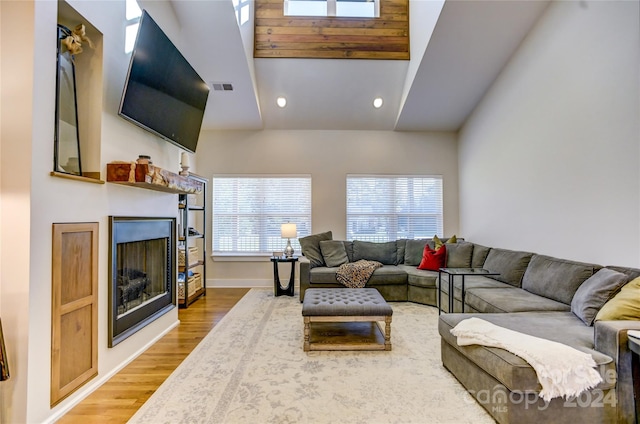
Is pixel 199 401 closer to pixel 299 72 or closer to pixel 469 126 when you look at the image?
pixel 299 72

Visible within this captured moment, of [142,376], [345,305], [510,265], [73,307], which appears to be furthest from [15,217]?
[510,265]

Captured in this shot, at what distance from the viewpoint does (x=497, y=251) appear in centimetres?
409

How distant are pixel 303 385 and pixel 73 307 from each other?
5.41ft

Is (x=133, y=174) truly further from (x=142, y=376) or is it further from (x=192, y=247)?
(x=192, y=247)

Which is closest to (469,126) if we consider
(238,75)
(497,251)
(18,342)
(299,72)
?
(497,251)

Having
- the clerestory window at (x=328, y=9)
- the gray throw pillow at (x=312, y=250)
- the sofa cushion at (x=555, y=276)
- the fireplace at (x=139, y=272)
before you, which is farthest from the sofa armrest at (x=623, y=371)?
the clerestory window at (x=328, y=9)

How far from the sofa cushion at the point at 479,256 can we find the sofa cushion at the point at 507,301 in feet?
3.21

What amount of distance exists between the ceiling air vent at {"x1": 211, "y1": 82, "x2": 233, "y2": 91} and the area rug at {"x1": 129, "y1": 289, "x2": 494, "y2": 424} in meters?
3.29

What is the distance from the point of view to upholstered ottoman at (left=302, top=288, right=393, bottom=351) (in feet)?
9.43

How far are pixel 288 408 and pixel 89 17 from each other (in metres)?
2.98

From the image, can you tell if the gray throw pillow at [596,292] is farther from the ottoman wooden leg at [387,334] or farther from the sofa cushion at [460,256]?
the sofa cushion at [460,256]

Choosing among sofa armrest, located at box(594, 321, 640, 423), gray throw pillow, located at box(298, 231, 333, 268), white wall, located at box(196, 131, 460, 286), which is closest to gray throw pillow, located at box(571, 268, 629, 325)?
sofa armrest, located at box(594, 321, 640, 423)

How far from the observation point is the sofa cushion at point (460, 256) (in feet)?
15.0

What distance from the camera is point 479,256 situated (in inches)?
174
